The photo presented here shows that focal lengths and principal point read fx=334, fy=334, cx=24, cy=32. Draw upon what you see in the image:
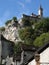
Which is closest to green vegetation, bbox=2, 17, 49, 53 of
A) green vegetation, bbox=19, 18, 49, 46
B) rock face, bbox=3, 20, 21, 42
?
green vegetation, bbox=19, 18, 49, 46

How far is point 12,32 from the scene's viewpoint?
128125 mm

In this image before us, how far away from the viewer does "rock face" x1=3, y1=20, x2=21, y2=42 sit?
404 feet

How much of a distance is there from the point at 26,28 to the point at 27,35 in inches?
249

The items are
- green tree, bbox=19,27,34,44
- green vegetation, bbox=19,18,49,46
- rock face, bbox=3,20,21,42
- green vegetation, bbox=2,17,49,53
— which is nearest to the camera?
green vegetation, bbox=2,17,49,53

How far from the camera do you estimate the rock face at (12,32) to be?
404ft

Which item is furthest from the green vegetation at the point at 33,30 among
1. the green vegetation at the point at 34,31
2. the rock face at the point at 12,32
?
the rock face at the point at 12,32

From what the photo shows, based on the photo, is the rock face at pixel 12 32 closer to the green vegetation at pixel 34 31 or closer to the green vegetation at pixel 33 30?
the green vegetation at pixel 33 30

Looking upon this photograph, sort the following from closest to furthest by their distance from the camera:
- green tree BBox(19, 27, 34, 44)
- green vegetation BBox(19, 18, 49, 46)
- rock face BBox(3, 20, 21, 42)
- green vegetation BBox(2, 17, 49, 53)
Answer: green vegetation BBox(2, 17, 49, 53), green tree BBox(19, 27, 34, 44), green vegetation BBox(19, 18, 49, 46), rock face BBox(3, 20, 21, 42)

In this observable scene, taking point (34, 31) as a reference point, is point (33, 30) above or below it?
above

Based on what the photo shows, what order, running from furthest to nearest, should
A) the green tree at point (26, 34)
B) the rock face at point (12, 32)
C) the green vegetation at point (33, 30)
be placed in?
1. the rock face at point (12, 32)
2. the green tree at point (26, 34)
3. the green vegetation at point (33, 30)

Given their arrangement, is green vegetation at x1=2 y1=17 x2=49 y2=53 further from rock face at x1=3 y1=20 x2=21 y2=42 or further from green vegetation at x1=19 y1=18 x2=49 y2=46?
rock face at x1=3 y1=20 x2=21 y2=42

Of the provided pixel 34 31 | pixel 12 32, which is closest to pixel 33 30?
pixel 34 31

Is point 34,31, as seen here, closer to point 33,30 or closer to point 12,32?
point 33,30

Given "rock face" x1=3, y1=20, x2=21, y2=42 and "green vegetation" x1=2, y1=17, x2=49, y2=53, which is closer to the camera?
"green vegetation" x1=2, y1=17, x2=49, y2=53
